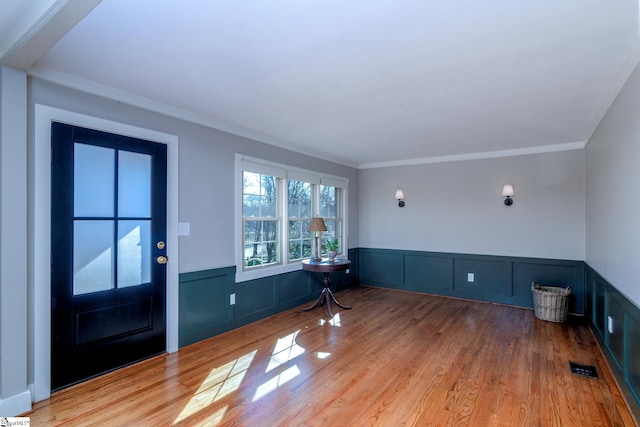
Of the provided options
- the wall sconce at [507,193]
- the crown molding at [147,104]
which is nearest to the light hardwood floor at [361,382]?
the wall sconce at [507,193]

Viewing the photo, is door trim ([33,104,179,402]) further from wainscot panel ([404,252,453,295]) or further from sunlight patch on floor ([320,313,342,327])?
wainscot panel ([404,252,453,295])

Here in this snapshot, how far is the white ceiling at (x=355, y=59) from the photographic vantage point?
1593 mm

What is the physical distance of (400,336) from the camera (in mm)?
3463

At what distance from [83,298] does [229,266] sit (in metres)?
1.40

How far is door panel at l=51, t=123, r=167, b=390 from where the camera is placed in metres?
2.32

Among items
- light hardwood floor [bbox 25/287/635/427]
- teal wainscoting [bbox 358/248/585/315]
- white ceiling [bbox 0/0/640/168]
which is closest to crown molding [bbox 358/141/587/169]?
white ceiling [bbox 0/0/640/168]

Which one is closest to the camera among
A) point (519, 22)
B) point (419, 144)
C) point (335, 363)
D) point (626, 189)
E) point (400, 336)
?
point (519, 22)

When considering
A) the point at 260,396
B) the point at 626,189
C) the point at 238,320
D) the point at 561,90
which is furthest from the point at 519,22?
the point at 238,320

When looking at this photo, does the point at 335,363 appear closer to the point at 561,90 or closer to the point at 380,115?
the point at 380,115

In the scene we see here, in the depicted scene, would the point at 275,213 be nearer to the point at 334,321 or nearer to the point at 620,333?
the point at 334,321

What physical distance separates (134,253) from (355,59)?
2357 millimetres

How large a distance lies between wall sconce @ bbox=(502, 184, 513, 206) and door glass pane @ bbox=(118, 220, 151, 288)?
15.0 feet

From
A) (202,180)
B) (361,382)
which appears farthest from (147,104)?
(361,382)

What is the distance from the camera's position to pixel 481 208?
499 cm
